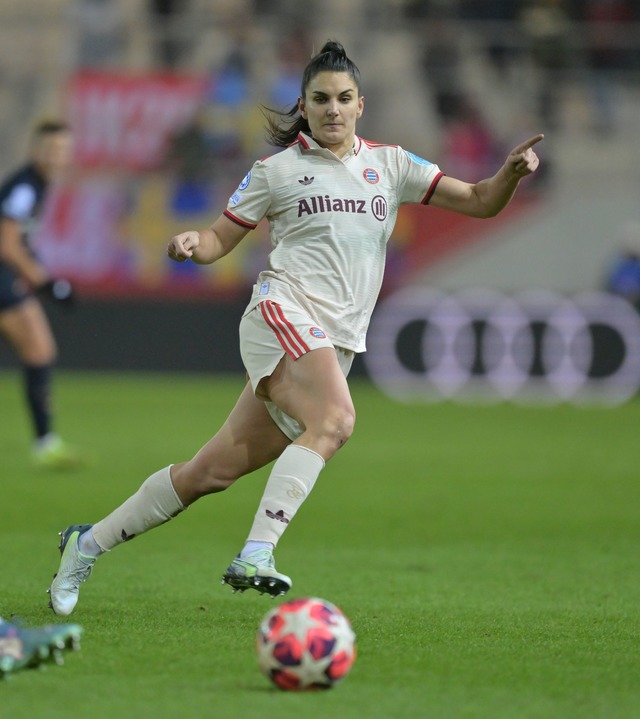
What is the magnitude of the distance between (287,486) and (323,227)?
110 centimetres

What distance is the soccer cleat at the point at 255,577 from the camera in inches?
185

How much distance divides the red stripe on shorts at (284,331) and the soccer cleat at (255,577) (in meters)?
0.90

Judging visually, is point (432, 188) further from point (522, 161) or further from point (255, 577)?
point (255, 577)

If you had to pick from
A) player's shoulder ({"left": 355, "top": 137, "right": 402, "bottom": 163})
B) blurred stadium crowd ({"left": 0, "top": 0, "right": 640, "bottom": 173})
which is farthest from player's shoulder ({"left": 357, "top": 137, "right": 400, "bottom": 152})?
blurred stadium crowd ({"left": 0, "top": 0, "right": 640, "bottom": 173})

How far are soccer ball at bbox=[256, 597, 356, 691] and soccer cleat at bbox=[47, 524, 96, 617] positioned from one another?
1.47 m

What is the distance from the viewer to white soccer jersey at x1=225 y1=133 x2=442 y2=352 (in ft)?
17.9

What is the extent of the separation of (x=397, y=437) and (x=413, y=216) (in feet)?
24.0

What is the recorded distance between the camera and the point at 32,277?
36.2ft

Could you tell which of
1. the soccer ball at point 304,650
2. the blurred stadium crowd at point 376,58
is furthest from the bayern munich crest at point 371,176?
the blurred stadium crowd at point 376,58

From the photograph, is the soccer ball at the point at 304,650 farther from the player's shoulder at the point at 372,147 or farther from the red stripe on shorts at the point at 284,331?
the player's shoulder at the point at 372,147

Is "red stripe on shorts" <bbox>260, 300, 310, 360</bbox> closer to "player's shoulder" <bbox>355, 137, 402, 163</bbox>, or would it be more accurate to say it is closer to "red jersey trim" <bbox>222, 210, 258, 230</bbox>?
"red jersey trim" <bbox>222, 210, 258, 230</bbox>

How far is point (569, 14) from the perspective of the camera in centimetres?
2219

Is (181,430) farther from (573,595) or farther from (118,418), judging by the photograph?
(573,595)

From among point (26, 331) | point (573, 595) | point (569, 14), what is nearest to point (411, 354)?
point (569, 14)
